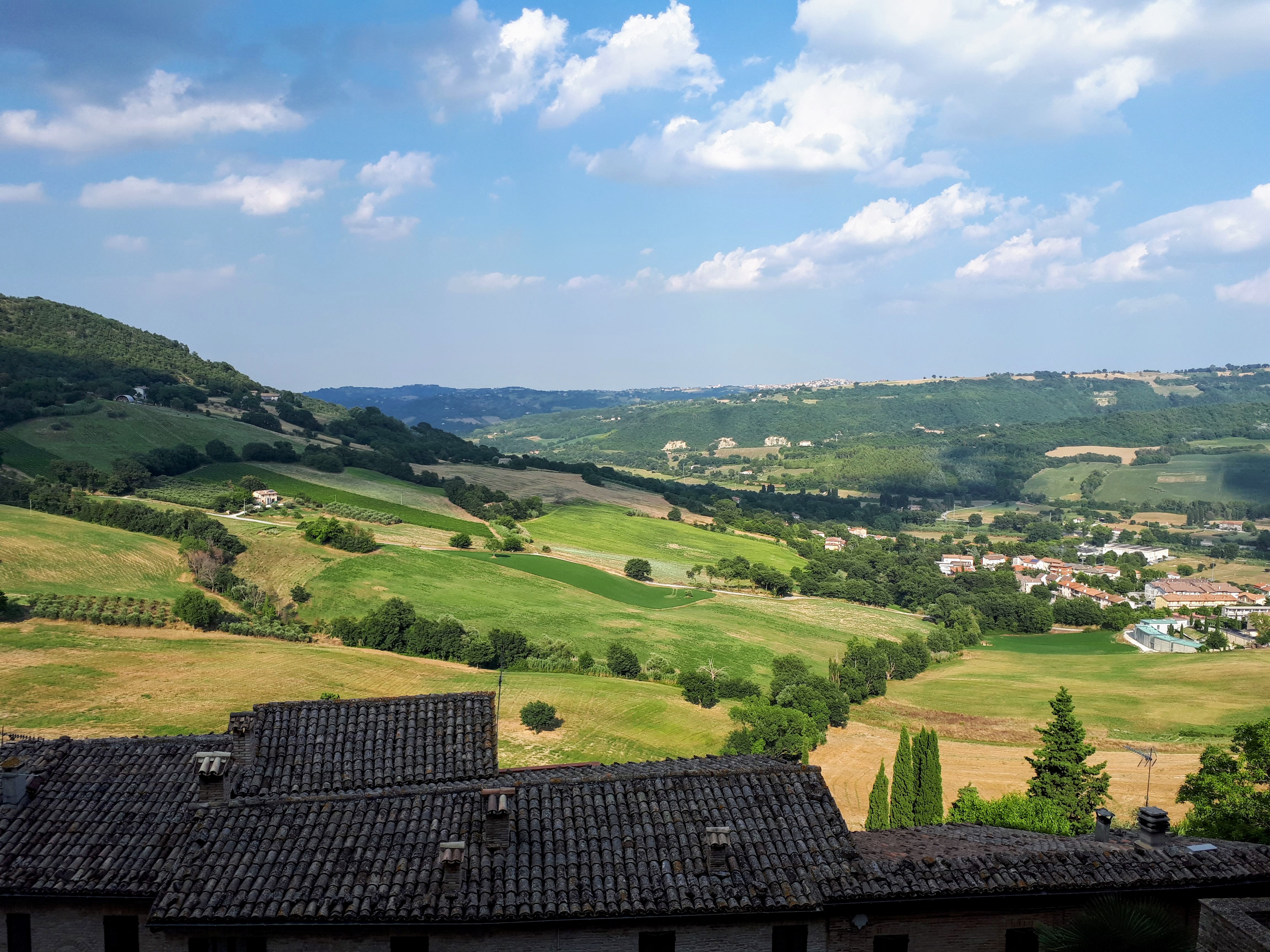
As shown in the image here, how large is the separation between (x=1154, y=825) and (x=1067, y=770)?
2807 centimetres

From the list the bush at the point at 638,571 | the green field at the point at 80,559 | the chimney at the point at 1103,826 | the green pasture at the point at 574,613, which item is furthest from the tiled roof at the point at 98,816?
the bush at the point at 638,571

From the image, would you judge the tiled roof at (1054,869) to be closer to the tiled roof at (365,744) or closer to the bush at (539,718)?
the tiled roof at (365,744)

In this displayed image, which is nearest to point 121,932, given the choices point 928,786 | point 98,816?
point 98,816

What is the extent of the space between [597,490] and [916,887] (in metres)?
137

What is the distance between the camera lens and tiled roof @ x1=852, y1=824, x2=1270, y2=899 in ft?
48.3

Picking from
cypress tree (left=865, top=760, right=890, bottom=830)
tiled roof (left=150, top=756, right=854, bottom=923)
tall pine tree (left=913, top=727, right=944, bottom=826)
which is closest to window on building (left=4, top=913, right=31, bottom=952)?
tiled roof (left=150, top=756, right=854, bottom=923)

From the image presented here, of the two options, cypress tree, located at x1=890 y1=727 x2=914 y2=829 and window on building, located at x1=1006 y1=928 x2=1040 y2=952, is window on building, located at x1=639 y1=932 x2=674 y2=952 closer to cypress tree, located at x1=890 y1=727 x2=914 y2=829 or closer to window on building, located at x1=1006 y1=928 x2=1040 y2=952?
window on building, located at x1=1006 y1=928 x2=1040 y2=952

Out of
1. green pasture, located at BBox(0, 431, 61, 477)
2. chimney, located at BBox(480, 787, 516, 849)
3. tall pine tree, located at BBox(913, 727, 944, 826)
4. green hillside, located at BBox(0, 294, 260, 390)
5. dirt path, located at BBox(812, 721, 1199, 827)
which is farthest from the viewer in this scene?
green hillside, located at BBox(0, 294, 260, 390)

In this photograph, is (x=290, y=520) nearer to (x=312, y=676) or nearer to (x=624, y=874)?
(x=312, y=676)

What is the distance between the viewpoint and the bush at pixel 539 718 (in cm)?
5053

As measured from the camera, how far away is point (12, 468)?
9550cm

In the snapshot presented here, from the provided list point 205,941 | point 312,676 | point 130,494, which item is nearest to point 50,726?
point 312,676

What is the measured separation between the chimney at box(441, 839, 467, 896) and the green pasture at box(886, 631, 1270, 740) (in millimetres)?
61902

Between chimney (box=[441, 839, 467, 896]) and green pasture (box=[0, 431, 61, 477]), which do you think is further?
green pasture (box=[0, 431, 61, 477])
